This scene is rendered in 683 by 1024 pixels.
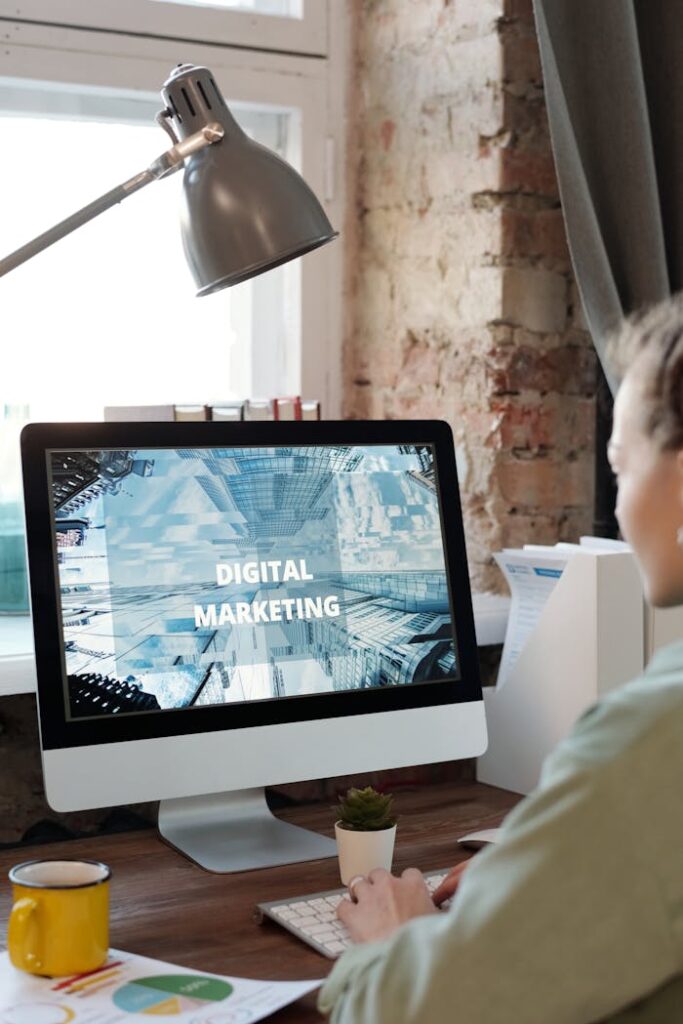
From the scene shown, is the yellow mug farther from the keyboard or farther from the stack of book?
the stack of book

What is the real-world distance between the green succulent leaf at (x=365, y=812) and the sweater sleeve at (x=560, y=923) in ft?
2.02

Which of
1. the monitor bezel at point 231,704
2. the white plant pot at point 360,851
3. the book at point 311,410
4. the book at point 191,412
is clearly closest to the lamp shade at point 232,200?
the monitor bezel at point 231,704

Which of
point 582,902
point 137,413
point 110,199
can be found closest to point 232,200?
point 110,199

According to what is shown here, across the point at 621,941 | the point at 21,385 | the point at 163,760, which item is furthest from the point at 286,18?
the point at 621,941

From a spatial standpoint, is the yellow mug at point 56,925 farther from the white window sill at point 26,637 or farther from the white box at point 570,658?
the white box at point 570,658

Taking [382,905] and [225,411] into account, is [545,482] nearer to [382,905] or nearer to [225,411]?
[225,411]

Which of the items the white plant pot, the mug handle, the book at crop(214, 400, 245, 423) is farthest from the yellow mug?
the book at crop(214, 400, 245, 423)

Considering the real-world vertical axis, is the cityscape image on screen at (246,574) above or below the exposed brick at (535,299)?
below

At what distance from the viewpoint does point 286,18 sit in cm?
225

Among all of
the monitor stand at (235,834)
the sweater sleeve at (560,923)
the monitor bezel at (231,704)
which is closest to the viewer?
the sweater sleeve at (560,923)

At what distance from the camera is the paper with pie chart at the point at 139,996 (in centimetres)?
112

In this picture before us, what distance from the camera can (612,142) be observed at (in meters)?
2.01

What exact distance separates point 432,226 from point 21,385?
2.30ft

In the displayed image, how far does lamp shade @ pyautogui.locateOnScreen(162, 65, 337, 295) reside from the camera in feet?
5.25
